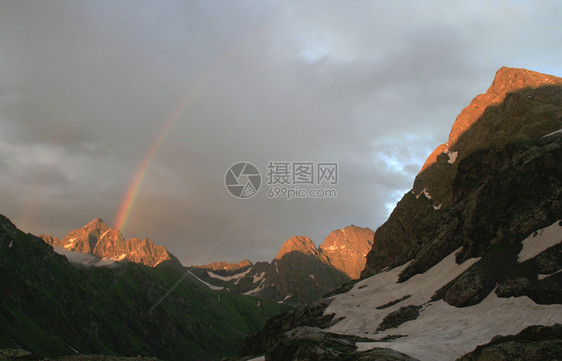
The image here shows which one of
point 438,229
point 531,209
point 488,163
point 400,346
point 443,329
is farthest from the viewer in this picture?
point 488,163

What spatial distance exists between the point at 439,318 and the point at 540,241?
13798 millimetres

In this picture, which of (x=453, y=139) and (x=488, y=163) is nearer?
(x=488, y=163)

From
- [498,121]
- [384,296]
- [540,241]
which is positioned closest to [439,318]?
[540,241]

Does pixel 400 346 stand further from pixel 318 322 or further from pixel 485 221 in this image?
pixel 318 322

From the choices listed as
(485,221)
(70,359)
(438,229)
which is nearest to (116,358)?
(70,359)

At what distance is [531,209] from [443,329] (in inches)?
817

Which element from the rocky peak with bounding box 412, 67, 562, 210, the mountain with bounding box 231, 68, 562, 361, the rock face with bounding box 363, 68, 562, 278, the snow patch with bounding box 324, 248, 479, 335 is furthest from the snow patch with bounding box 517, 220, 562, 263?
the rocky peak with bounding box 412, 67, 562, 210

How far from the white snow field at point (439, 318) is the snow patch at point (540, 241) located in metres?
6.11

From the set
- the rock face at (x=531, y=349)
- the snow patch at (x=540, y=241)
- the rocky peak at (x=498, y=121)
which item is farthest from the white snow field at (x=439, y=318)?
the rocky peak at (x=498, y=121)

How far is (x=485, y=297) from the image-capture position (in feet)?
115

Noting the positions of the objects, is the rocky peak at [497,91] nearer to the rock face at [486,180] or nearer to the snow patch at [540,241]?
the rock face at [486,180]

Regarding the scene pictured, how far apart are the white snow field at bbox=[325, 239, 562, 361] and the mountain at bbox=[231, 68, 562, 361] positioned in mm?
130

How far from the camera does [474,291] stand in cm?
3622

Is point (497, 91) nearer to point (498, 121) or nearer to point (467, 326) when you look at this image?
point (498, 121)
